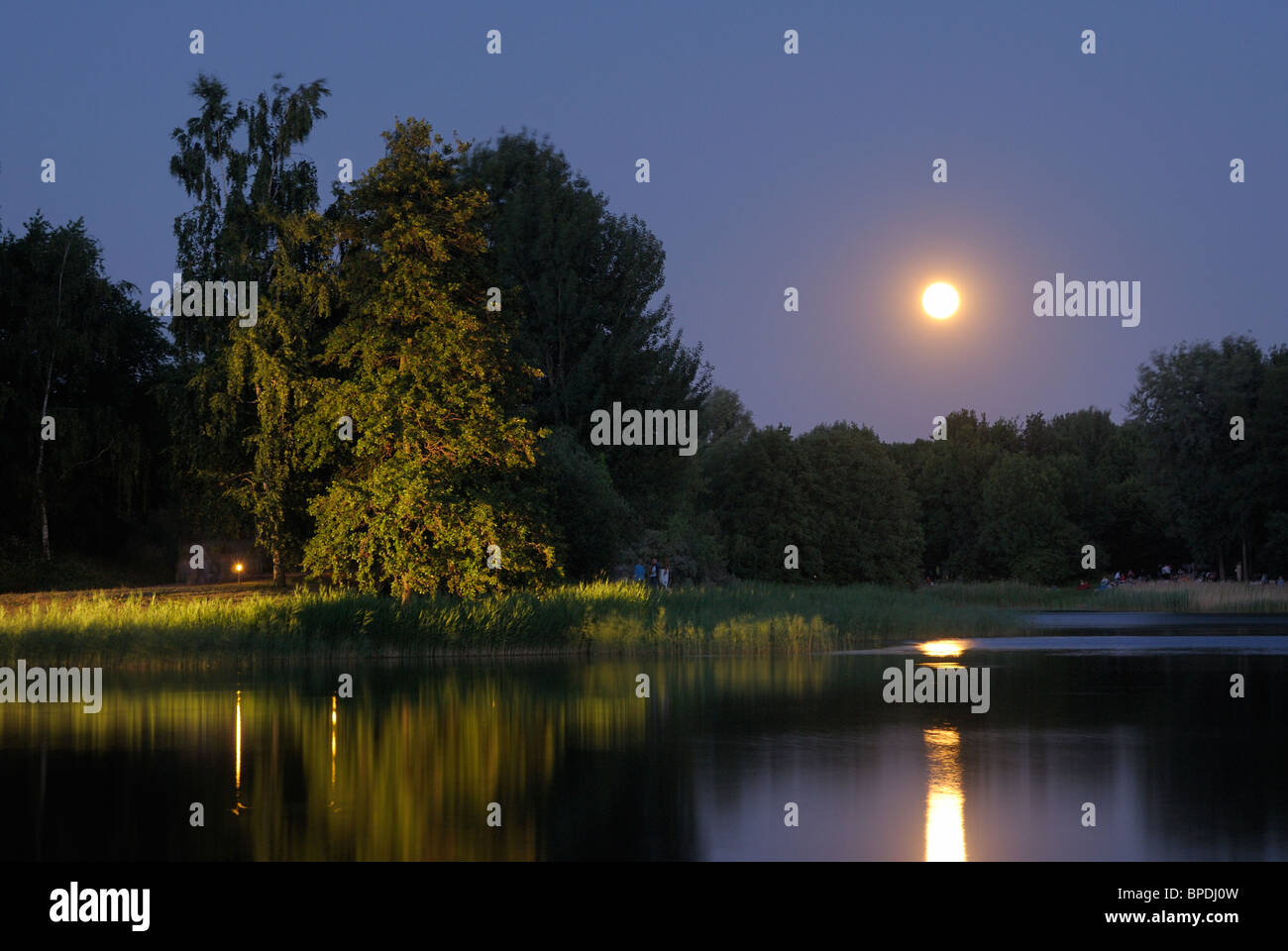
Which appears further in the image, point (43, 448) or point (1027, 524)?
point (1027, 524)

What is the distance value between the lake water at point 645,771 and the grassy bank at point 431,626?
2836mm

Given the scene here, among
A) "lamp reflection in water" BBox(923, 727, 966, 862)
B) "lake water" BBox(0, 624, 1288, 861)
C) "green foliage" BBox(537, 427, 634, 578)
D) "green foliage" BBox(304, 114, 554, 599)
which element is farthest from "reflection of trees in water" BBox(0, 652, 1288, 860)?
"green foliage" BBox(537, 427, 634, 578)

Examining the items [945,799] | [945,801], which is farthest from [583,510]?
[945,801]

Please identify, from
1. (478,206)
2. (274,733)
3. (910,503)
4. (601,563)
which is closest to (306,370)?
(478,206)

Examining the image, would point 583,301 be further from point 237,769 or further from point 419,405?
point 237,769

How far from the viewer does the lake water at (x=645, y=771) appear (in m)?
12.2

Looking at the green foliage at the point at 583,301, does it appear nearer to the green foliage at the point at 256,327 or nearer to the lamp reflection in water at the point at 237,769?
the green foliage at the point at 256,327

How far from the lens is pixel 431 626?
36031 millimetres

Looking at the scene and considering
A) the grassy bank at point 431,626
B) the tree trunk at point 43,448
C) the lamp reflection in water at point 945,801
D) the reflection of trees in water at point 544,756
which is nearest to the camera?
the lamp reflection in water at point 945,801

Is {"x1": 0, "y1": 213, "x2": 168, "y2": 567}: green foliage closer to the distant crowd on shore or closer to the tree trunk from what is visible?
the tree trunk

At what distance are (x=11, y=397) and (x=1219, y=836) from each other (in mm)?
59437

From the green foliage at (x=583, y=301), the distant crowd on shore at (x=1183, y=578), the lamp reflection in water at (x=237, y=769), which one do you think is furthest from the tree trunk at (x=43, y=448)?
the distant crowd on shore at (x=1183, y=578)

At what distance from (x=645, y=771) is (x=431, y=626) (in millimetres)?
20453

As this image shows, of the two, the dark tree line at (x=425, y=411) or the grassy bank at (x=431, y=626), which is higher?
the dark tree line at (x=425, y=411)
